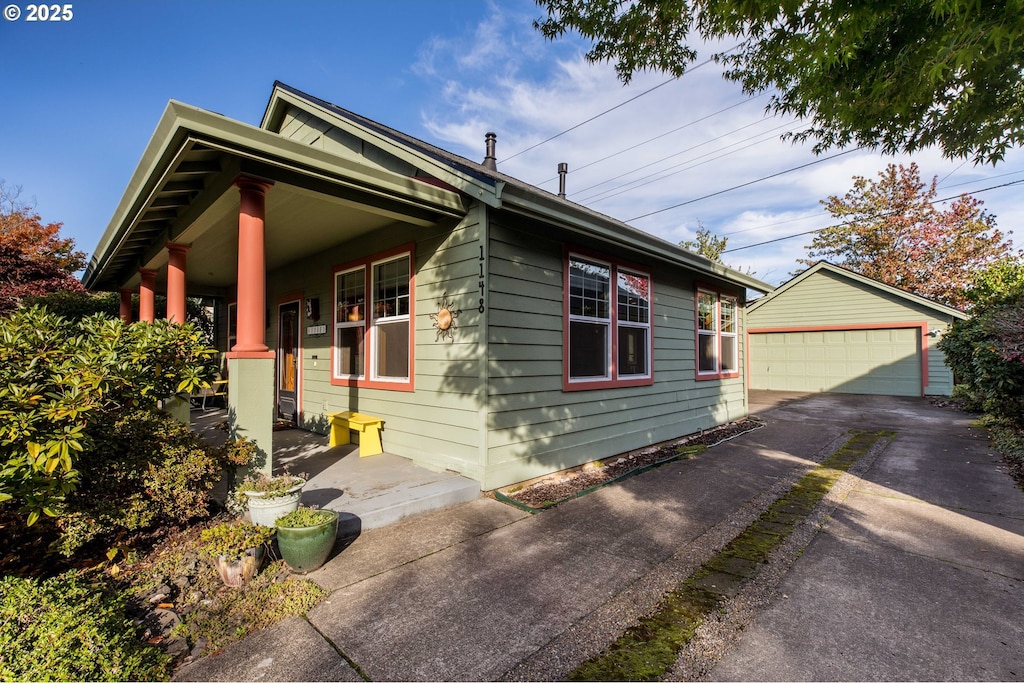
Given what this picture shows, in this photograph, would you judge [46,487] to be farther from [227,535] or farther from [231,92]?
[231,92]

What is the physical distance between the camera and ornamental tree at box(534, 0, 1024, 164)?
3.23 meters

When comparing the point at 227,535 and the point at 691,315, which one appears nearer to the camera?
the point at 227,535

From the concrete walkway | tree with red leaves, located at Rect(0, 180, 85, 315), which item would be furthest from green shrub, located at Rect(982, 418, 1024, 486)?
tree with red leaves, located at Rect(0, 180, 85, 315)

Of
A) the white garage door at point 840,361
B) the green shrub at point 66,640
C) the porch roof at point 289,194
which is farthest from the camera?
the white garage door at point 840,361

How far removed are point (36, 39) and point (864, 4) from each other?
1002 centimetres

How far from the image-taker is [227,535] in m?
2.76

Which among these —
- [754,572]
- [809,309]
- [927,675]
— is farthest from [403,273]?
[809,309]

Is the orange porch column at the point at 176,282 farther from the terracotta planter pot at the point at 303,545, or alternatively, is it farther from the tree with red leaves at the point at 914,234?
the tree with red leaves at the point at 914,234

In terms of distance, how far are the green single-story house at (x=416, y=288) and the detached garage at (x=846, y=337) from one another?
32.4 feet

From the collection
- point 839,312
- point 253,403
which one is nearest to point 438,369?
point 253,403

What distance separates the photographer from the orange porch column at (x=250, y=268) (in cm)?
365

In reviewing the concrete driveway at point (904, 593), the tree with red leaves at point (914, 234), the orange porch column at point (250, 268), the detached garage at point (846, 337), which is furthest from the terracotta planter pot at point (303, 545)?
the tree with red leaves at point (914, 234)

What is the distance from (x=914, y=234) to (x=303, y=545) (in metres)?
27.1

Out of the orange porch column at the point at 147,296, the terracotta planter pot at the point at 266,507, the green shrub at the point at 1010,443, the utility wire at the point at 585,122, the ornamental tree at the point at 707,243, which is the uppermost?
the utility wire at the point at 585,122
